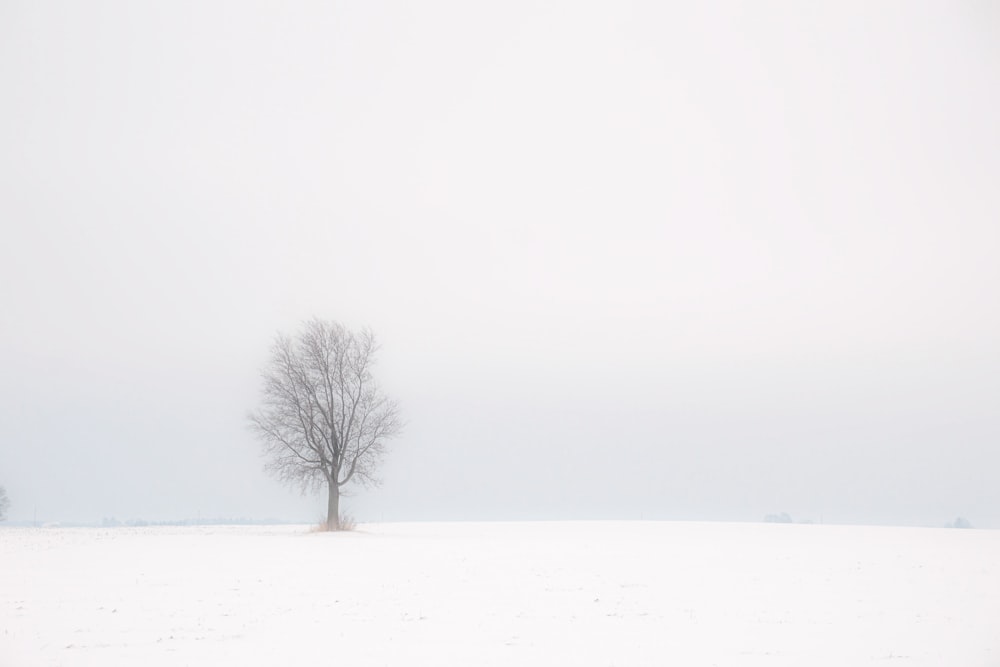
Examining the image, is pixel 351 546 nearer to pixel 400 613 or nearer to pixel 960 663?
pixel 400 613

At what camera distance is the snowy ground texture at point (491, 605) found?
16.3m

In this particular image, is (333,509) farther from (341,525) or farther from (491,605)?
(491,605)

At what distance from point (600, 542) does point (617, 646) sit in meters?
23.5

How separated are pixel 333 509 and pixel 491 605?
2828 cm

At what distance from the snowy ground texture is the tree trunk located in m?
11.4

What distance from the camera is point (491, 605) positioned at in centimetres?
2138

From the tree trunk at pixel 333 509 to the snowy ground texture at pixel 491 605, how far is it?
451 inches

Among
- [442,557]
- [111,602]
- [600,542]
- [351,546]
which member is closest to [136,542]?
[351,546]

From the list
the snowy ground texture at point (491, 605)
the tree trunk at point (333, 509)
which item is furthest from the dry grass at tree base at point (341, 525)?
the snowy ground texture at point (491, 605)

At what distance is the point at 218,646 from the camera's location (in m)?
16.5

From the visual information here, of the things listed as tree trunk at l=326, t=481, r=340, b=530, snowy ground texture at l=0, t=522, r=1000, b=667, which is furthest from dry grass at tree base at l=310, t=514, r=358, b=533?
snowy ground texture at l=0, t=522, r=1000, b=667

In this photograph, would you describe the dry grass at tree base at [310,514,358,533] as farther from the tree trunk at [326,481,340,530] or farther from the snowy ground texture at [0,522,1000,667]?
the snowy ground texture at [0,522,1000,667]

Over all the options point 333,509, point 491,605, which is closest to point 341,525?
point 333,509

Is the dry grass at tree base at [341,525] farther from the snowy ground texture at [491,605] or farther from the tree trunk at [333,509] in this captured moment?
the snowy ground texture at [491,605]
